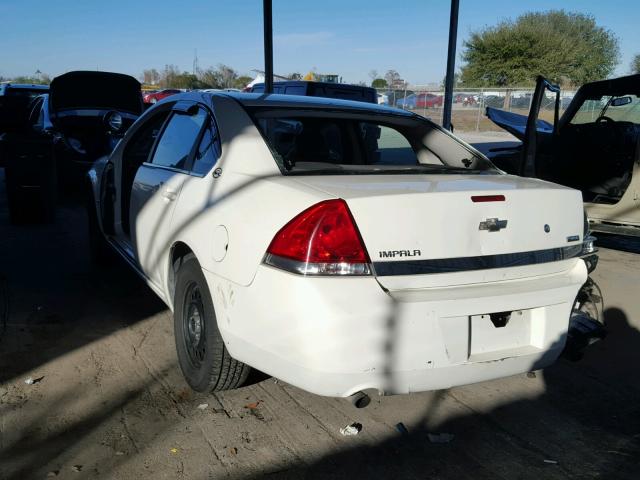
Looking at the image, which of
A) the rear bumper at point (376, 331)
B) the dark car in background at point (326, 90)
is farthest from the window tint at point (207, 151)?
the dark car in background at point (326, 90)

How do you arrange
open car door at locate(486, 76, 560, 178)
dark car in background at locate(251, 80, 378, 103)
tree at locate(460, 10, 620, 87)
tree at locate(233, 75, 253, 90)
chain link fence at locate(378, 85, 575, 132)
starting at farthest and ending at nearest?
tree at locate(233, 75, 253, 90), tree at locate(460, 10, 620, 87), chain link fence at locate(378, 85, 575, 132), dark car in background at locate(251, 80, 378, 103), open car door at locate(486, 76, 560, 178)

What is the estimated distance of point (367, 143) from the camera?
423 centimetres

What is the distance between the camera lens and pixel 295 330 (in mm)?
2453

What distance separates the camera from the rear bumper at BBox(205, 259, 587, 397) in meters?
2.41

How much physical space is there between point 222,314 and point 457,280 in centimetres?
109

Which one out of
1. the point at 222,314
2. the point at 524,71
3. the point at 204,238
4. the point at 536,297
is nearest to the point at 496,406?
the point at 536,297

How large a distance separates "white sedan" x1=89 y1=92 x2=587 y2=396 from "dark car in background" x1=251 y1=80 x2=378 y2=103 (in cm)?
769

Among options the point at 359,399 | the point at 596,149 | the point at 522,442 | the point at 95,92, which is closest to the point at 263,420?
the point at 359,399

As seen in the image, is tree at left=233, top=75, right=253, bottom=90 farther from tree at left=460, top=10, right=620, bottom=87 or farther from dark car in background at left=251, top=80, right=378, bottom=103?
dark car in background at left=251, top=80, right=378, bottom=103

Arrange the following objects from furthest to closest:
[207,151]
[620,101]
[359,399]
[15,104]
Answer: [15,104], [620,101], [207,151], [359,399]

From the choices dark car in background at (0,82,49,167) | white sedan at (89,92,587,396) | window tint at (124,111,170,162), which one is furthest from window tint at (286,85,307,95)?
white sedan at (89,92,587,396)

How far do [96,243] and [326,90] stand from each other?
265 inches

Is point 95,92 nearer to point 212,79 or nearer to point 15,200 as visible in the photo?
point 15,200

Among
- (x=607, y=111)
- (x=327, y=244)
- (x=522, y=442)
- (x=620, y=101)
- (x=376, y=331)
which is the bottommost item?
(x=522, y=442)
